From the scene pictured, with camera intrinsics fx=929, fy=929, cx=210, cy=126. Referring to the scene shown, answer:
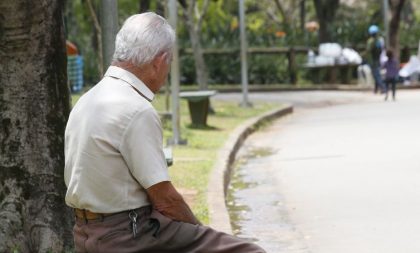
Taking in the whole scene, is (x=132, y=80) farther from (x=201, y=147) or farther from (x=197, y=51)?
(x=197, y=51)

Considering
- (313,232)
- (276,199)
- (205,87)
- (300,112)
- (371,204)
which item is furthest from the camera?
(300,112)

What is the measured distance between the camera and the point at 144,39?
3.51 m

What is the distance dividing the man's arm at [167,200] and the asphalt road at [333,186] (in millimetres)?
3158

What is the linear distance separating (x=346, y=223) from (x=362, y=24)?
25.5 metres

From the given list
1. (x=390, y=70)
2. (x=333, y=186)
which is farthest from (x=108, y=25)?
(x=390, y=70)

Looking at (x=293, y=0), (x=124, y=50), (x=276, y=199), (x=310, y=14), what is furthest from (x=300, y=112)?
(x=310, y=14)

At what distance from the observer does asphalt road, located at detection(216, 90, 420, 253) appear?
6988 mm

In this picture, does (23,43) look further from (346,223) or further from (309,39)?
(309,39)

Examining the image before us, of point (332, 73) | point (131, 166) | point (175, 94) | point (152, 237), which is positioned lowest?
point (332, 73)

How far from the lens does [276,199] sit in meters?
9.05

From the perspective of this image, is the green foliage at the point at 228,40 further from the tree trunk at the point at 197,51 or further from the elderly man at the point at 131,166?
the elderly man at the point at 131,166

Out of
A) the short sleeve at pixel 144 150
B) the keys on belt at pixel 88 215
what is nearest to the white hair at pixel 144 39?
the short sleeve at pixel 144 150

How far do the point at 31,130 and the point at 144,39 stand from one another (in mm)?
2056

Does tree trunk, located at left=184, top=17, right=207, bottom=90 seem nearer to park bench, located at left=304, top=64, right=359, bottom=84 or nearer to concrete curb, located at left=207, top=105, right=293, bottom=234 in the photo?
concrete curb, located at left=207, top=105, right=293, bottom=234
